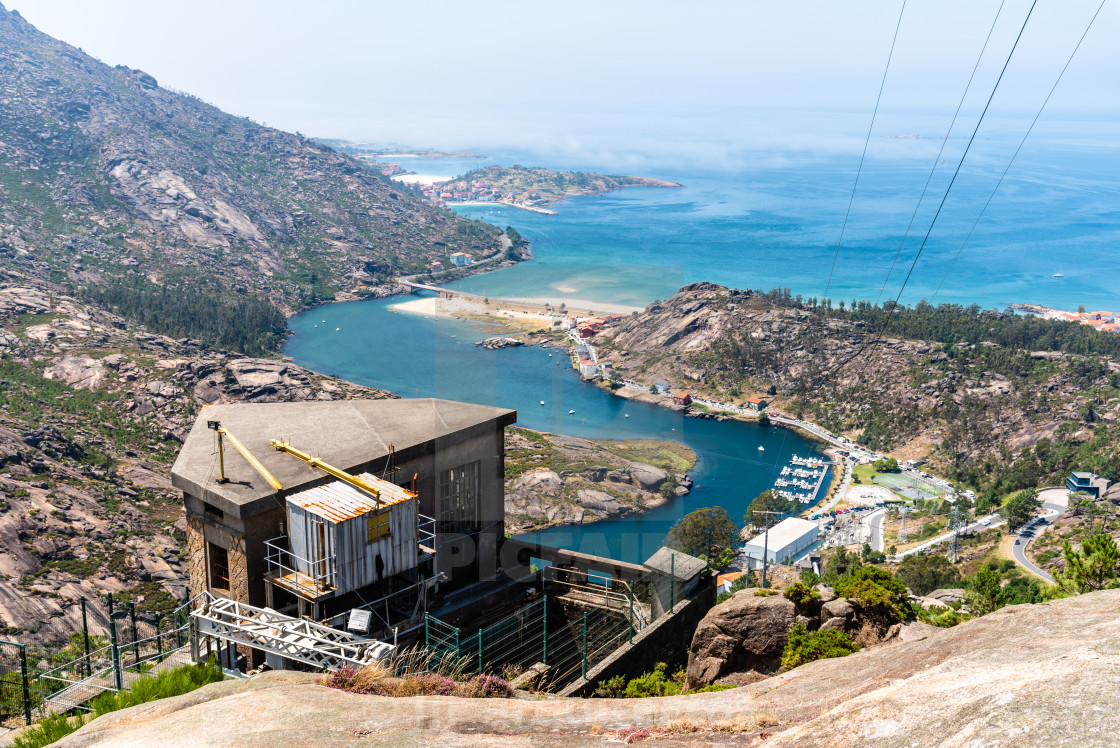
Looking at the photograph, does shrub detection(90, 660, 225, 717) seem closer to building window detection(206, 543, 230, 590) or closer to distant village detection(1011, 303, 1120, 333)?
building window detection(206, 543, 230, 590)

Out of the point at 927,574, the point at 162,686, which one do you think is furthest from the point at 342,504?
the point at 927,574

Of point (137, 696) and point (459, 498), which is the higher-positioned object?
point (459, 498)

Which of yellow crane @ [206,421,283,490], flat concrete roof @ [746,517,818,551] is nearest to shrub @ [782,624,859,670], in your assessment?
yellow crane @ [206,421,283,490]

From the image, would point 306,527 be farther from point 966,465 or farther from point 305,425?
point 966,465

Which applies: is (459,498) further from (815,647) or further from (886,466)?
(886,466)

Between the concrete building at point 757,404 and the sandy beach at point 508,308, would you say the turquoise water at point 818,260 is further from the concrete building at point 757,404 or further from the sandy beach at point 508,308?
the concrete building at point 757,404

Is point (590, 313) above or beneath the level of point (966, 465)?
above

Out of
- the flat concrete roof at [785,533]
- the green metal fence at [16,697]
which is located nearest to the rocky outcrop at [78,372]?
the flat concrete roof at [785,533]

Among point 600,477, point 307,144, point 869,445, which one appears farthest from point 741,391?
point 307,144

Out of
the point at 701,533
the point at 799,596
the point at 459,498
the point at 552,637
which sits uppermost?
the point at 459,498
